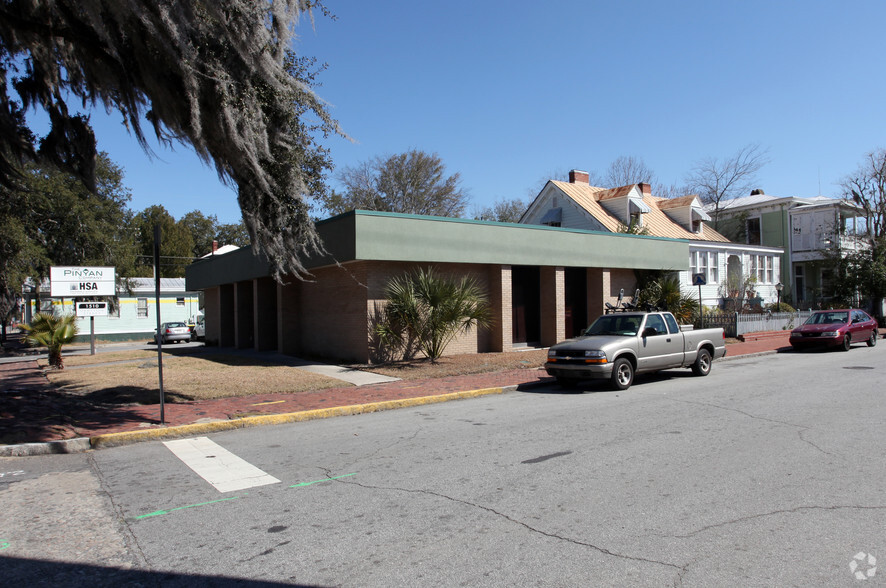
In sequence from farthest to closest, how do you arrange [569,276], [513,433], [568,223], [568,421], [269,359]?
[568,223] → [569,276] → [269,359] → [568,421] → [513,433]

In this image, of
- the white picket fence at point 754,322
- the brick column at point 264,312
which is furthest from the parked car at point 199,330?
the white picket fence at point 754,322

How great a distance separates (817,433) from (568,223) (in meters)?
25.3

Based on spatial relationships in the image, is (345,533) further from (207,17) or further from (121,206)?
(121,206)

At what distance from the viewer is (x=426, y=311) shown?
54.9 ft

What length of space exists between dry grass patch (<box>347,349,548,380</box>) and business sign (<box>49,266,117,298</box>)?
1214cm

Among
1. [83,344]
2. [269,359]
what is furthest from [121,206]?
[269,359]

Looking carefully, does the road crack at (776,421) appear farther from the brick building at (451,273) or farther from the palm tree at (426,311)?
the brick building at (451,273)

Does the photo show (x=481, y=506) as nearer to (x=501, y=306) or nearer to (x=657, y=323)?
(x=657, y=323)

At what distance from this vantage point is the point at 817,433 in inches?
314

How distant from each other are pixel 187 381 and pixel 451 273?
8.23m

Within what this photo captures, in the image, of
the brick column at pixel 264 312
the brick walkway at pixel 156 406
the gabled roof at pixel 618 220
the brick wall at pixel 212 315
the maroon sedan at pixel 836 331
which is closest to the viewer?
the brick walkway at pixel 156 406

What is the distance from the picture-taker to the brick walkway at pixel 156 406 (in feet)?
30.2

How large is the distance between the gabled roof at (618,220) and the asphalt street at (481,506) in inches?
899

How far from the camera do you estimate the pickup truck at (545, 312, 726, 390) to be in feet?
40.8
